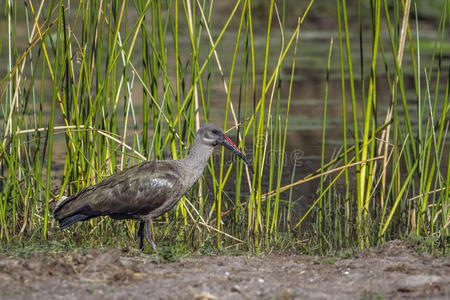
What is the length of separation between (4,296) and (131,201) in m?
1.71

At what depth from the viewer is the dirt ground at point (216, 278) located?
3652 millimetres

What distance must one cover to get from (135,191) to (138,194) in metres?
0.03

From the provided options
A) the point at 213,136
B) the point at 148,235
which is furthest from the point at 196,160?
the point at 148,235

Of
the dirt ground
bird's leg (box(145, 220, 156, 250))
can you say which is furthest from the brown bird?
the dirt ground

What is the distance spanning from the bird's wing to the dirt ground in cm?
73

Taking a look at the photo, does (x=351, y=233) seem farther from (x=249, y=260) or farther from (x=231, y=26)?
(x=231, y=26)

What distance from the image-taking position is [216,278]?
3953 mm

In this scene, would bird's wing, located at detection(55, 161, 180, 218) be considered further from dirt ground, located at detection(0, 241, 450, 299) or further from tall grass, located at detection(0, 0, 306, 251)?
dirt ground, located at detection(0, 241, 450, 299)

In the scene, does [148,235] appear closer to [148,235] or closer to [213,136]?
[148,235]

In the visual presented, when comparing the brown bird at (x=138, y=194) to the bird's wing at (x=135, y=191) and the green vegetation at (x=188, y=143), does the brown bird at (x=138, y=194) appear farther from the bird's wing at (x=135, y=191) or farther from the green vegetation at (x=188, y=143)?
the green vegetation at (x=188, y=143)

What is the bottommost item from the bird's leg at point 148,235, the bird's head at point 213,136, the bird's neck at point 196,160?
the bird's leg at point 148,235

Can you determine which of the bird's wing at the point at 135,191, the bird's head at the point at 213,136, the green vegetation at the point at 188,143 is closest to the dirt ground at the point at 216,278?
the green vegetation at the point at 188,143

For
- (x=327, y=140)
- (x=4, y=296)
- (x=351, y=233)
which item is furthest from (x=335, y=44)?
(x=4, y=296)

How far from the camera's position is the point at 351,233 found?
226 inches
